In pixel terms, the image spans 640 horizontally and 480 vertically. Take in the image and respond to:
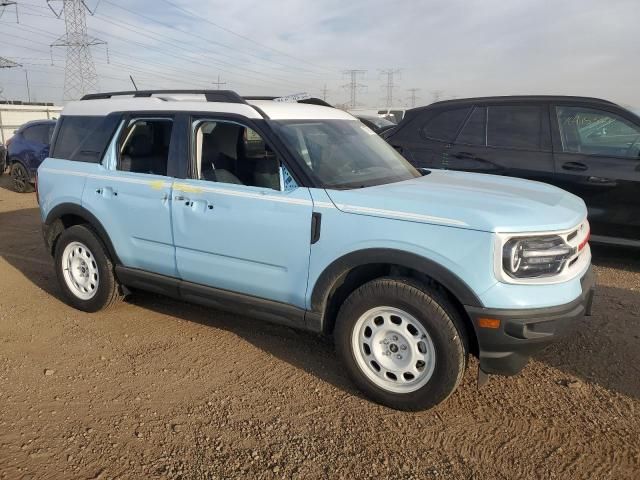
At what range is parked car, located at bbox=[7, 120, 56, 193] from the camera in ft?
38.6

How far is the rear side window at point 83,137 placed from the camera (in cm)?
449

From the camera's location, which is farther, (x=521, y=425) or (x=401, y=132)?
(x=401, y=132)

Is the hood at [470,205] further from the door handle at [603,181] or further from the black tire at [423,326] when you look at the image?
the door handle at [603,181]

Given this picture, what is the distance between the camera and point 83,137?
15.3 feet

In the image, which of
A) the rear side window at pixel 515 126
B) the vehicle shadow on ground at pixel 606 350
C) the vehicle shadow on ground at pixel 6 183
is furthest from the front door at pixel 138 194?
the vehicle shadow on ground at pixel 6 183

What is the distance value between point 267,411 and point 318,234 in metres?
1.11

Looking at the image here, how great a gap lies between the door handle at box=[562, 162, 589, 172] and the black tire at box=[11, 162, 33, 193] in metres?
11.0

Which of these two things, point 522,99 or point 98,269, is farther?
point 522,99

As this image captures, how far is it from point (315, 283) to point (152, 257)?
5.13 feet

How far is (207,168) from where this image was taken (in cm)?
396

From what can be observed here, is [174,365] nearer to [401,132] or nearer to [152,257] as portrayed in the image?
[152,257]

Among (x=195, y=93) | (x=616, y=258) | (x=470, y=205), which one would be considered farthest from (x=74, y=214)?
(x=616, y=258)

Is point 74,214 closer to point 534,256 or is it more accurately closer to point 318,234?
point 318,234

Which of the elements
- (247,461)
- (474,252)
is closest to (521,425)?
(474,252)
